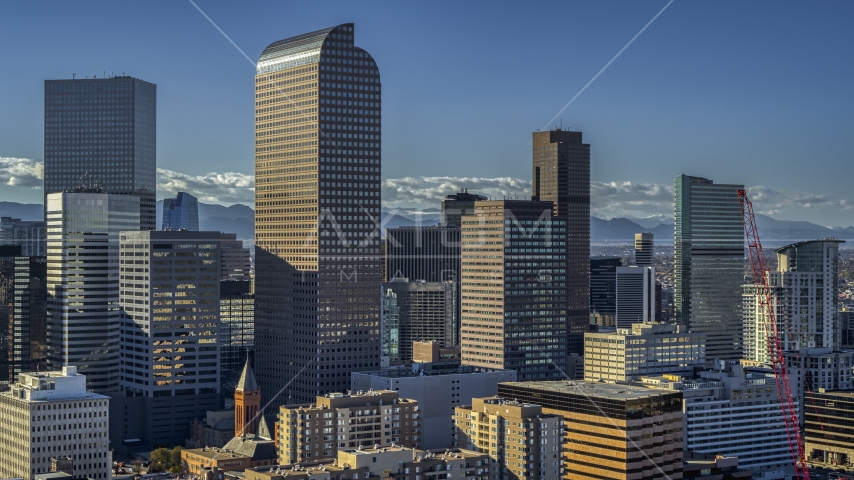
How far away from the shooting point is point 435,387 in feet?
575

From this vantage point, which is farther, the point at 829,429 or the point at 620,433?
the point at 829,429

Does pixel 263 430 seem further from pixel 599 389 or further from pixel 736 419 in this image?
pixel 736 419

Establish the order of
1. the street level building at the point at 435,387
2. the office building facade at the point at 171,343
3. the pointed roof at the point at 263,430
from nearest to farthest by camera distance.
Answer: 1. the pointed roof at the point at 263,430
2. the street level building at the point at 435,387
3. the office building facade at the point at 171,343

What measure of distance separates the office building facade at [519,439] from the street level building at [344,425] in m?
10.8

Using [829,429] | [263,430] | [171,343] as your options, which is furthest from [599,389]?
[171,343]

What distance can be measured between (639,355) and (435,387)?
A: 123 feet

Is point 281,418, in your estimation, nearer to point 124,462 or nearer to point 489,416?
point 489,416

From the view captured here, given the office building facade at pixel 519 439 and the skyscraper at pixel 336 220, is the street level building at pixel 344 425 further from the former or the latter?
the skyscraper at pixel 336 220

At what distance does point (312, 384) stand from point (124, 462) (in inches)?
1232

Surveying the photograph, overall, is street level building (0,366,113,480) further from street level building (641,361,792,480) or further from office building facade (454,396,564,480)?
street level building (641,361,792,480)

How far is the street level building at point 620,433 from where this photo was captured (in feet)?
436

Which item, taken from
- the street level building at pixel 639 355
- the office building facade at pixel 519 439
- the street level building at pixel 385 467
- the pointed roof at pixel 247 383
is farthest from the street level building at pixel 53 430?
the street level building at pixel 639 355

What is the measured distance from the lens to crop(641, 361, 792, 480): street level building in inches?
6427

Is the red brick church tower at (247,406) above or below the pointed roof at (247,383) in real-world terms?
below
